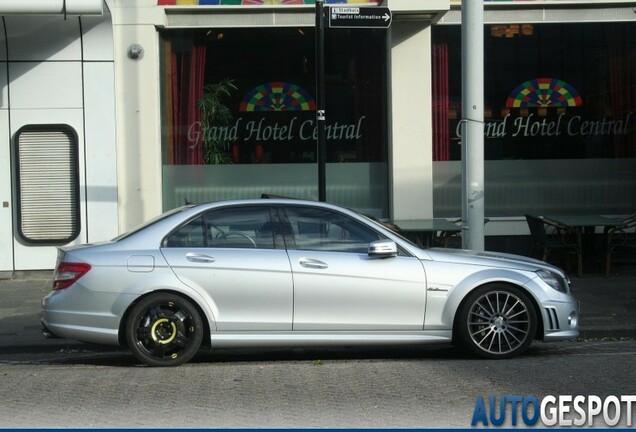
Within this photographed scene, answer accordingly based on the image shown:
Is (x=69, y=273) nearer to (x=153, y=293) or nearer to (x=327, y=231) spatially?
(x=153, y=293)

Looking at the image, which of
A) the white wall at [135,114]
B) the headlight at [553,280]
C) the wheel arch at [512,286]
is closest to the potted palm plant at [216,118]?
the white wall at [135,114]

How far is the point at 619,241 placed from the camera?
14.1 metres

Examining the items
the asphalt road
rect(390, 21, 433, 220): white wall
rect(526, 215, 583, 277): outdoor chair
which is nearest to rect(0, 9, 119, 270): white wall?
rect(390, 21, 433, 220): white wall

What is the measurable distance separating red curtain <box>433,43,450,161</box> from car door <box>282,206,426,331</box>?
6695 mm

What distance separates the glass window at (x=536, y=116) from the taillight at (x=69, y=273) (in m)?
7.77

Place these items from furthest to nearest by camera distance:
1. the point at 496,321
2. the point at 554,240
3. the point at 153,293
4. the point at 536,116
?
the point at 536,116 → the point at 554,240 → the point at 496,321 → the point at 153,293

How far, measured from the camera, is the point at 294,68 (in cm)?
1470

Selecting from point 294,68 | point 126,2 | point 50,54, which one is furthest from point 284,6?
point 50,54

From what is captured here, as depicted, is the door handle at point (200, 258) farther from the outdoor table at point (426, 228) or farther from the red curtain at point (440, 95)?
the red curtain at point (440, 95)

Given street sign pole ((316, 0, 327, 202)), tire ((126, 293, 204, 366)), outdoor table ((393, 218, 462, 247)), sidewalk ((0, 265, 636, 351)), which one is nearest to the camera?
tire ((126, 293, 204, 366))

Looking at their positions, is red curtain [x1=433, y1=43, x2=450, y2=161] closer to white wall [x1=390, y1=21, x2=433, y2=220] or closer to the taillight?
white wall [x1=390, y1=21, x2=433, y2=220]

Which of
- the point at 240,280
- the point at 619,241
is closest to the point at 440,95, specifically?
the point at 619,241

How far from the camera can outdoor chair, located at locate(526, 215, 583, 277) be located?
13477mm

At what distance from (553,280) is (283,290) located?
100.0 inches
